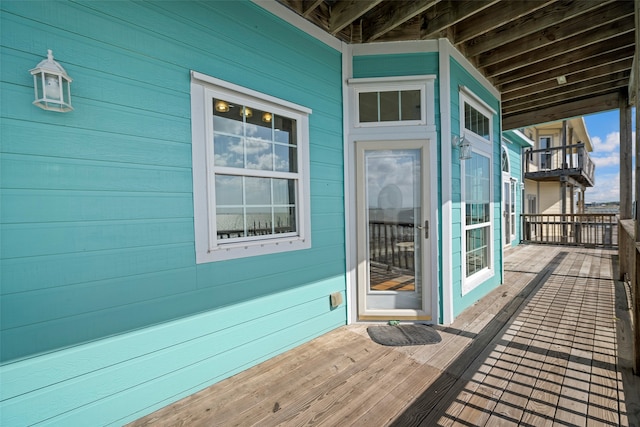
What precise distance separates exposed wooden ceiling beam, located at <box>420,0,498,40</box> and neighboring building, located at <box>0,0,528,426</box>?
0.64 ft

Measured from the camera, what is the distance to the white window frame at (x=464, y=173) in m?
3.42

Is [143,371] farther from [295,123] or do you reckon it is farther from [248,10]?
[248,10]

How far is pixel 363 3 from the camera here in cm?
254

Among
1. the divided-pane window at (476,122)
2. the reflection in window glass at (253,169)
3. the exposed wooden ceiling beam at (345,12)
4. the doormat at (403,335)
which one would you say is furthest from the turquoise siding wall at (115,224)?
the divided-pane window at (476,122)

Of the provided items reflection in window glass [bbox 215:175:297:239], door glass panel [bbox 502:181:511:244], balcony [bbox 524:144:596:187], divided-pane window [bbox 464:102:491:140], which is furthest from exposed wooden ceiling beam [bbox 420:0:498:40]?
balcony [bbox 524:144:596:187]

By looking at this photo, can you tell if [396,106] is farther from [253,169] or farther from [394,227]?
[253,169]

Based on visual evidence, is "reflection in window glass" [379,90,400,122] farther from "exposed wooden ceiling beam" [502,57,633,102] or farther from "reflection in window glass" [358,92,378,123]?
"exposed wooden ceiling beam" [502,57,633,102]

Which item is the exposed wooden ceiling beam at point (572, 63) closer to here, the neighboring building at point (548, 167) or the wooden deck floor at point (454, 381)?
the wooden deck floor at point (454, 381)

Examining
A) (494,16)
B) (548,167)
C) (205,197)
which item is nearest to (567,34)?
(494,16)

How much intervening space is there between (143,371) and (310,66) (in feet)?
8.99

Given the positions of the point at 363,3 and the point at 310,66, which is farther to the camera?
the point at 310,66

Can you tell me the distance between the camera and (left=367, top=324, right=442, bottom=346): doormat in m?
2.68

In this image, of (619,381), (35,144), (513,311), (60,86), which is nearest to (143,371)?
(35,144)

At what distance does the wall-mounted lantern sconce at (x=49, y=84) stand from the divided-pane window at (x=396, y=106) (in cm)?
243
